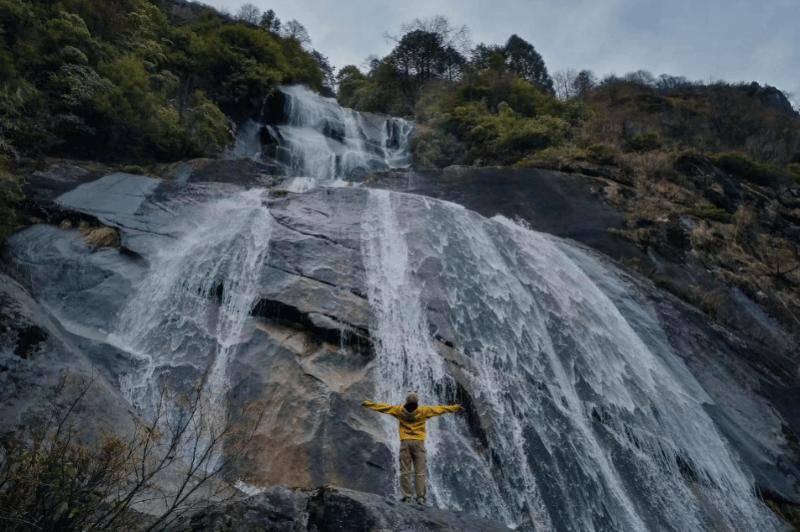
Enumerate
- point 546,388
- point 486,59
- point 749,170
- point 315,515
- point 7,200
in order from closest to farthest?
point 315,515
point 546,388
point 7,200
point 749,170
point 486,59

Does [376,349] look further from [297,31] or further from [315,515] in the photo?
[297,31]

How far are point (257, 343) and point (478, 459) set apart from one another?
3909 mm

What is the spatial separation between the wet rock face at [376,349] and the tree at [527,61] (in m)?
30.9

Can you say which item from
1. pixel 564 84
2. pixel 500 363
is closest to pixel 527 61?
pixel 564 84

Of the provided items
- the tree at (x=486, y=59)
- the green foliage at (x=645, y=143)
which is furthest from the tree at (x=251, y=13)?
the green foliage at (x=645, y=143)

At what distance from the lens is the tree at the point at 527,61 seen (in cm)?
4153

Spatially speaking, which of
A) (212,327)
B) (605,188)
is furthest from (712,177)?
(212,327)

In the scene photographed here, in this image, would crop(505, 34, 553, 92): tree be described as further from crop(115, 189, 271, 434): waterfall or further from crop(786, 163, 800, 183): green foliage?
crop(115, 189, 271, 434): waterfall

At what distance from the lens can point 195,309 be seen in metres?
9.67

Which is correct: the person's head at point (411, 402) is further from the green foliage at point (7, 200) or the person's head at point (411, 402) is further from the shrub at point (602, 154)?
the shrub at point (602, 154)

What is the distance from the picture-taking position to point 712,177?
72.0 feet

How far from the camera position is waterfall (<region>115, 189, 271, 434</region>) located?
842 cm

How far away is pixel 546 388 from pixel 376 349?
3.14m

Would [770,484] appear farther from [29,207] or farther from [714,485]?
[29,207]
